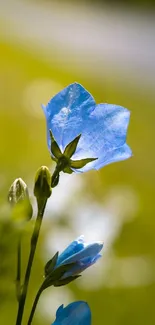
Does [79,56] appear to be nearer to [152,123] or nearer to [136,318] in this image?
[152,123]

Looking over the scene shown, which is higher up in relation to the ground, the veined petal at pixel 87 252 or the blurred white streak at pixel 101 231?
the veined petal at pixel 87 252

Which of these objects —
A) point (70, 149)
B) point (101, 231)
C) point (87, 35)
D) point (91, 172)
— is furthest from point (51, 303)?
point (87, 35)

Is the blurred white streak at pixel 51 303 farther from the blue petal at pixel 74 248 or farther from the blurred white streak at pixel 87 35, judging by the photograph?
the blurred white streak at pixel 87 35

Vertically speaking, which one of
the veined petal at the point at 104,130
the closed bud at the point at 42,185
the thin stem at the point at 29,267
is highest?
the veined petal at the point at 104,130

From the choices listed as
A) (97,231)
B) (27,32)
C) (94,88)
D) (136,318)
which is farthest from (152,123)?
(97,231)

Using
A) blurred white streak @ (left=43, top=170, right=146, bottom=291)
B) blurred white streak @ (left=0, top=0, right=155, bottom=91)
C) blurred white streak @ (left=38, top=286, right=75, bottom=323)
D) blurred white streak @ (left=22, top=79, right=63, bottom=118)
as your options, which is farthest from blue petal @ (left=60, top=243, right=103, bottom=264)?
blurred white streak @ (left=0, top=0, right=155, bottom=91)

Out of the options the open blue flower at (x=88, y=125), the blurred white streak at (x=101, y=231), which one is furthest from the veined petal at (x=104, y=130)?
the blurred white streak at (x=101, y=231)

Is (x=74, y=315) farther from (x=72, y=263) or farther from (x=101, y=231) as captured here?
(x=101, y=231)

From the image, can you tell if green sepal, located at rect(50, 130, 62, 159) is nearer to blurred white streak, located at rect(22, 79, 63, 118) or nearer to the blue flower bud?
the blue flower bud
